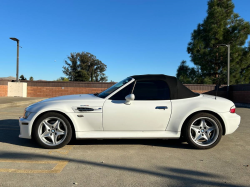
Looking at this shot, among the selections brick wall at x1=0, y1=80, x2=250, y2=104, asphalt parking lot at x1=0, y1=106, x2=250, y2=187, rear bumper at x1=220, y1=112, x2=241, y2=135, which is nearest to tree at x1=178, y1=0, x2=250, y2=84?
brick wall at x1=0, y1=80, x2=250, y2=104

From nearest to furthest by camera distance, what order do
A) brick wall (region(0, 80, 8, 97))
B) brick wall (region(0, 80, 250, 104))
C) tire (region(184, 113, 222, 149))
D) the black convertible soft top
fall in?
tire (region(184, 113, 222, 149)) → the black convertible soft top → brick wall (region(0, 80, 8, 97)) → brick wall (region(0, 80, 250, 104))

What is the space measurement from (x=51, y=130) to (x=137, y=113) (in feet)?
5.63

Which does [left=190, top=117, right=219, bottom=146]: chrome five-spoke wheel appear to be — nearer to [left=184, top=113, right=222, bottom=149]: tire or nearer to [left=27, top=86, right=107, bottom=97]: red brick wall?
[left=184, top=113, right=222, bottom=149]: tire

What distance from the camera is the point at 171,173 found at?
2.94 m

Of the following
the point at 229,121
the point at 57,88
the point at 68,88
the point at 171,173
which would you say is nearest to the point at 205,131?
the point at 229,121

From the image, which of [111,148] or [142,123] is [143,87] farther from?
[111,148]

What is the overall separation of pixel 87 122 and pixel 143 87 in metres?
1.34

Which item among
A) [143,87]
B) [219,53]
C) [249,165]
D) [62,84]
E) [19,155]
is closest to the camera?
[249,165]

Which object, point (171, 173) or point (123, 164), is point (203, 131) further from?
point (123, 164)

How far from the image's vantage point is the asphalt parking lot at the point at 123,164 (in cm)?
268

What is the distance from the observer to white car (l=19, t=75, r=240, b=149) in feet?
12.7

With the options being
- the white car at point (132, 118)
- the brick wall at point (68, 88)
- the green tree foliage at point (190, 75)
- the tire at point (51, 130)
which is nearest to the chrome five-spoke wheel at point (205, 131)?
the white car at point (132, 118)

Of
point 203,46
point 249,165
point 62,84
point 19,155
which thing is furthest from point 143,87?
point 203,46

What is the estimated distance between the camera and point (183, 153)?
3.80 m
